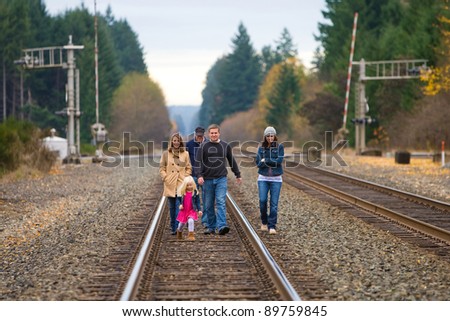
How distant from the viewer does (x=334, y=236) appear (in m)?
13.2

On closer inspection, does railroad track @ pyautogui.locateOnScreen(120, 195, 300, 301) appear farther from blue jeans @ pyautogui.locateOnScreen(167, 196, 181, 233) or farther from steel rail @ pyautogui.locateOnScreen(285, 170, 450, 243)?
steel rail @ pyautogui.locateOnScreen(285, 170, 450, 243)

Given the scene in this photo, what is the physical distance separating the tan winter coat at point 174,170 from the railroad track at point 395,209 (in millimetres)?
3708

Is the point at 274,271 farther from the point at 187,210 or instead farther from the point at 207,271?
the point at 187,210

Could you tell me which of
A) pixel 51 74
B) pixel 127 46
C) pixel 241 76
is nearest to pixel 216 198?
pixel 51 74

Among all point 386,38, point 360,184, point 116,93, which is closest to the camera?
point 360,184

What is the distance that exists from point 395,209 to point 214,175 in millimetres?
5646

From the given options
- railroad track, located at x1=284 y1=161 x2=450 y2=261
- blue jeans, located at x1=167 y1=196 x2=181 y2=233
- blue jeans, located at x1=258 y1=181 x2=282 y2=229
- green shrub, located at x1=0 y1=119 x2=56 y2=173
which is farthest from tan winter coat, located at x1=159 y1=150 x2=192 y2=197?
green shrub, located at x1=0 y1=119 x2=56 y2=173

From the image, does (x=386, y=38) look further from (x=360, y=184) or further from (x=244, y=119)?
(x=244, y=119)

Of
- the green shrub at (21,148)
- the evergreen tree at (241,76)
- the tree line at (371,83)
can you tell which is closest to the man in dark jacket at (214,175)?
the green shrub at (21,148)

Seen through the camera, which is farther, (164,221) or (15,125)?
(15,125)

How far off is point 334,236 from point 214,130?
8.88ft

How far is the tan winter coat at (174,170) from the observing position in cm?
1310

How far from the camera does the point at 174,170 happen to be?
13.1 m
